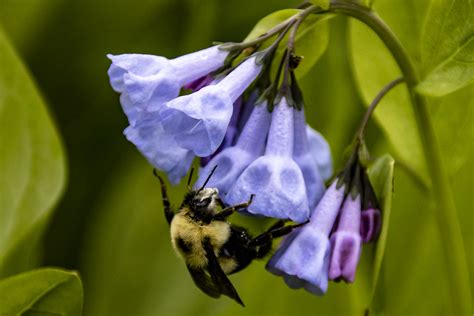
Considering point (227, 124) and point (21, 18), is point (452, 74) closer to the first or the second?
point (227, 124)

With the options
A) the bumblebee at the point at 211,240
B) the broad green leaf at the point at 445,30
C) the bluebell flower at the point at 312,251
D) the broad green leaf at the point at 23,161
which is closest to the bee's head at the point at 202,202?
the bumblebee at the point at 211,240

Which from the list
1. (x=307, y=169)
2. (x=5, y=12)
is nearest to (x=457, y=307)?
(x=307, y=169)

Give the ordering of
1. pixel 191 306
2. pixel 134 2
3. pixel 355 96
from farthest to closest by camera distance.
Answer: pixel 134 2 < pixel 355 96 < pixel 191 306

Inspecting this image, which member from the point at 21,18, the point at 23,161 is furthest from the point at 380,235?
the point at 21,18

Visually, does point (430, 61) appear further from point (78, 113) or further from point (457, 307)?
point (78, 113)

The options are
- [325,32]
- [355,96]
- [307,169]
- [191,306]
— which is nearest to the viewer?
[307,169]

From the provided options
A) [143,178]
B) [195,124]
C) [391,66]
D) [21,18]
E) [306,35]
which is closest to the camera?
[195,124]

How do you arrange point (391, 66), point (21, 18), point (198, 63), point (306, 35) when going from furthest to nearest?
point (21, 18) < point (391, 66) < point (306, 35) < point (198, 63)
